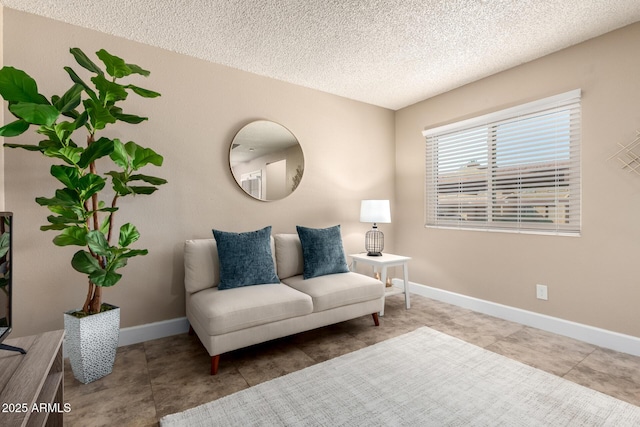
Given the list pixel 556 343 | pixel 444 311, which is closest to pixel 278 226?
pixel 444 311

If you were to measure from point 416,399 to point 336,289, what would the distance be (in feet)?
3.41

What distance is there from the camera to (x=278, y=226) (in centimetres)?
336

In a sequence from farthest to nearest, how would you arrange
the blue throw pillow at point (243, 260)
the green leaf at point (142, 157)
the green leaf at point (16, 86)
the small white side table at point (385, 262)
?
the small white side table at point (385, 262) < the blue throw pillow at point (243, 260) < the green leaf at point (142, 157) < the green leaf at point (16, 86)

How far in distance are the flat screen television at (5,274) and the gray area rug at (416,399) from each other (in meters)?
0.84

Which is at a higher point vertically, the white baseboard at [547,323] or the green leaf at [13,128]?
the green leaf at [13,128]

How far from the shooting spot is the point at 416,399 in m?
1.78

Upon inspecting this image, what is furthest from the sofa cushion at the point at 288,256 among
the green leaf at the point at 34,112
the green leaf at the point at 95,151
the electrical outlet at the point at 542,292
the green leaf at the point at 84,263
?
the electrical outlet at the point at 542,292

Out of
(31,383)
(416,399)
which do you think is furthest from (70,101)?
(416,399)

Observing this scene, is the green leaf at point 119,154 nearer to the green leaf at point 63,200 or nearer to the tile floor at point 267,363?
the green leaf at point 63,200

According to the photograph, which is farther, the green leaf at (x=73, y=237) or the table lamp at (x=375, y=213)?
the table lamp at (x=375, y=213)

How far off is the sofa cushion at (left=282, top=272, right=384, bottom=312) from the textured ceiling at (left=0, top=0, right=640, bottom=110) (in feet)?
6.80

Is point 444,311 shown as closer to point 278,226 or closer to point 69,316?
point 278,226

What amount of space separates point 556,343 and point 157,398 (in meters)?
3.02

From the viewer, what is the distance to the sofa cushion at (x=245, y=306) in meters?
2.06
